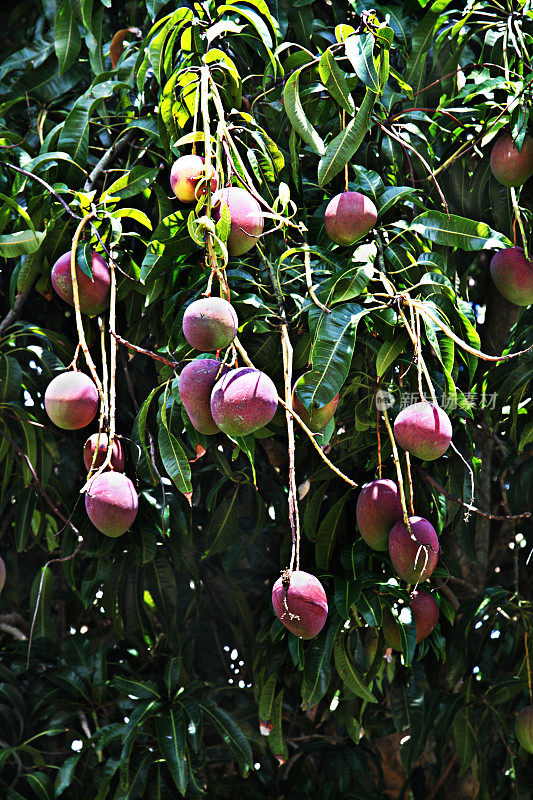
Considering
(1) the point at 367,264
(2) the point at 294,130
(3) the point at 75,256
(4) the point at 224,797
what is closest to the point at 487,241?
(1) the point at 367,264

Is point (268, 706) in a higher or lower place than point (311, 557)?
lower

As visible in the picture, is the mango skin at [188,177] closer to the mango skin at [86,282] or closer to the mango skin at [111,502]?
the mango skin at [86,282]

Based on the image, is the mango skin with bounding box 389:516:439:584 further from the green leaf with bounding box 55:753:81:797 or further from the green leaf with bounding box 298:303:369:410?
the green leaf with bounding box 55:753:81:797

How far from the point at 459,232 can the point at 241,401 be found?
0.55m

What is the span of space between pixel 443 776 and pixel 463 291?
1.22 m

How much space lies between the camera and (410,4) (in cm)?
165

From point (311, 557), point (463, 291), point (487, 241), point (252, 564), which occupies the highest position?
point (487, 241)

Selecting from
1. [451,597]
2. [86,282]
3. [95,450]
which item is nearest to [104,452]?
[95,450]

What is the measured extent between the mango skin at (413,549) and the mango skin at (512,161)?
60 centimetres

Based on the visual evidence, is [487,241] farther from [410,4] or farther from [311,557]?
[311,557]

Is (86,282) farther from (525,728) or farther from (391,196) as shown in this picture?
(525,728)

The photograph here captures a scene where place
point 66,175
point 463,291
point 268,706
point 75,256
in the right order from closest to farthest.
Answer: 1. point 75,256
2. point 66,175
3. point 463,291
4. point 268,706

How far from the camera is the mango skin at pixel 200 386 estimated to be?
3.33 ft

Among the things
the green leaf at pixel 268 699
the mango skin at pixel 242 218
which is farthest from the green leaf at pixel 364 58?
the green leaf at pixel 268 699
